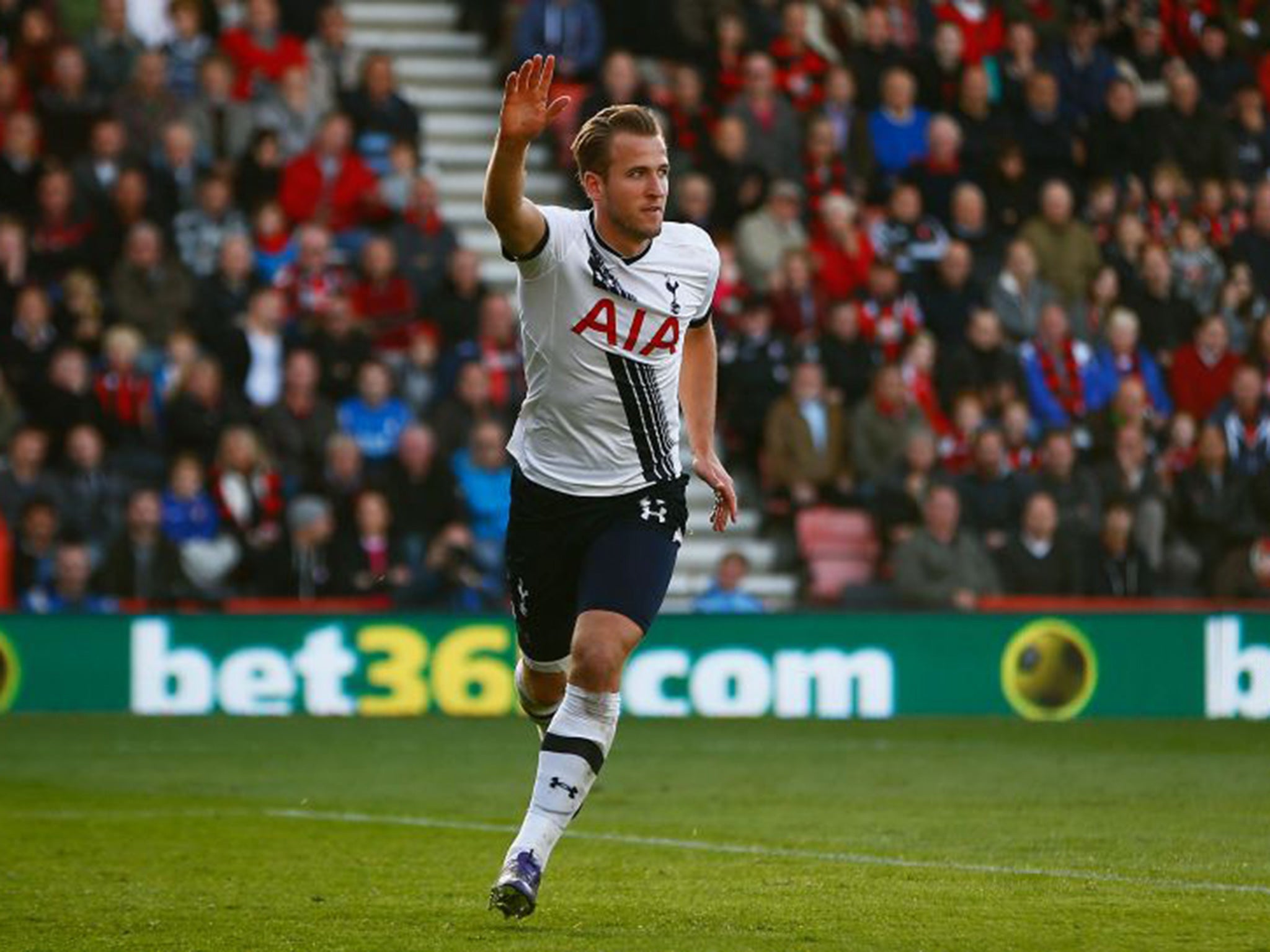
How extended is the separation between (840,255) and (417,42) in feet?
15.8

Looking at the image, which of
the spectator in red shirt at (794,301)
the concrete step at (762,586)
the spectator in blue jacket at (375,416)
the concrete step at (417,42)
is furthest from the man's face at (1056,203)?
the spectator in blue jacket at (375,416)

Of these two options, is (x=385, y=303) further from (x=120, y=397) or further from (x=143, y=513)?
(x=143, y=513)

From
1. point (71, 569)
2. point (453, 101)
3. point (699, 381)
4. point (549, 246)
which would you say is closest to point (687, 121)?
point (453, 101)

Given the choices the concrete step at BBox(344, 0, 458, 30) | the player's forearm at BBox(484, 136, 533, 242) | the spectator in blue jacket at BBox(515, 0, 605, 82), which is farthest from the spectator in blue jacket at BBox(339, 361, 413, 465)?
the player's forearm at BBox(484, 136, 533, 242)

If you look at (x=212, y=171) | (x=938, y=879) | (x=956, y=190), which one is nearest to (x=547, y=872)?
(x=938, y=879)

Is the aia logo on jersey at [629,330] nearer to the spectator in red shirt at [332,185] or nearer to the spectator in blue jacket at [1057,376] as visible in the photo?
the spectator in red shirt at [332,185]

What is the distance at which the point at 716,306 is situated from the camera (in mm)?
19906

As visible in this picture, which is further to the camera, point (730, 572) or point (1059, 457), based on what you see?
point (1059, 457)

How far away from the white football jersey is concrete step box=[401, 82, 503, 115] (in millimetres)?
14770

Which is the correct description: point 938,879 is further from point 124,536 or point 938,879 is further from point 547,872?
point 124,536

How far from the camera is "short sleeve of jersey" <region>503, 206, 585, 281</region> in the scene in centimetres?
788

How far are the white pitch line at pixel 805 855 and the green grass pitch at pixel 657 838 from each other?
0.08 ft

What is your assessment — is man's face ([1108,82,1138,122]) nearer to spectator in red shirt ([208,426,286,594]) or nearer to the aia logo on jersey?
spectator in red shirt ([208,426,286,594])

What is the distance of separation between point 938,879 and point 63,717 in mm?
9125
